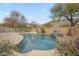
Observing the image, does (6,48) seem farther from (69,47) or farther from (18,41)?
(69,47)

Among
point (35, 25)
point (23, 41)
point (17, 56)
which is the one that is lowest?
point (17, 56)

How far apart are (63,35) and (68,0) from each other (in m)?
0.34

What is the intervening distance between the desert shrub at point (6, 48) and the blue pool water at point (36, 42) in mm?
78

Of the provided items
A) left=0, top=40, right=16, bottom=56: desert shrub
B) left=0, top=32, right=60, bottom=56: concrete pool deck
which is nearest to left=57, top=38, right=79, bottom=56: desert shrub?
left=0, top=32, right=60, bottom=56: concrete pool deck

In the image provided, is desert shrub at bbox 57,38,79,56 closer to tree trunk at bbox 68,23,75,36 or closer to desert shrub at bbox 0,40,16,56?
tree trunk at bbox 68,23,75,36

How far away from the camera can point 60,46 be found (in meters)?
1.56

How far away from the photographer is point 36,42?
1535 millimetres

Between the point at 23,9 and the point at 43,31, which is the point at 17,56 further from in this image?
the point at 23,9

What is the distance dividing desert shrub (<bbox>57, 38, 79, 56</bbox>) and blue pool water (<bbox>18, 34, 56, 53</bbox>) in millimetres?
68

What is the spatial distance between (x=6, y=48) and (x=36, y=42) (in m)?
0.30

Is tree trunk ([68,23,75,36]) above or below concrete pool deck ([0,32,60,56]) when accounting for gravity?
above

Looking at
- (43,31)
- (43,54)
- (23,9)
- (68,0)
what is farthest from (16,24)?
(68,0)

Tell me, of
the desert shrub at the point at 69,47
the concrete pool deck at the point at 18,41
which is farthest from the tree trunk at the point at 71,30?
the concrete pool deck at the point at 18,41

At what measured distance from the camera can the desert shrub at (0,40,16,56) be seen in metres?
1.55
